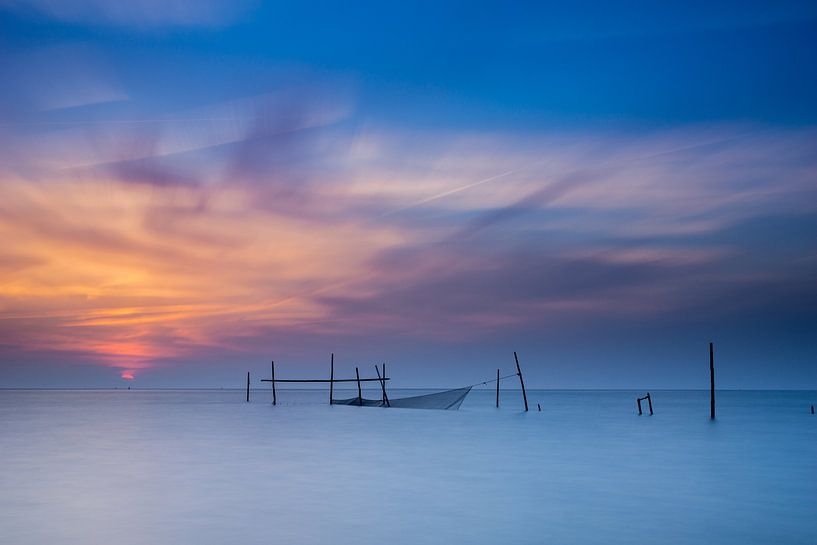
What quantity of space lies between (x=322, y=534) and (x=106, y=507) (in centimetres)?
544

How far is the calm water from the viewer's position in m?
13.2

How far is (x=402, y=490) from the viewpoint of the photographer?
60.1 feet

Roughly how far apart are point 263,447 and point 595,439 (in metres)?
16.2

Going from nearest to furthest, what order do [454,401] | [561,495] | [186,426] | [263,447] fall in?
[561,495] → [263,447] → [186,426] → [454,401]

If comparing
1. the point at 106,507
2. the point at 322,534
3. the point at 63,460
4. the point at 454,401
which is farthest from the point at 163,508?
the point at 454,401

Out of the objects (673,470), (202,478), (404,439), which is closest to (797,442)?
(673,470)

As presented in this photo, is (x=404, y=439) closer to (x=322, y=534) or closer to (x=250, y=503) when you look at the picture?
(x=250, y=503)

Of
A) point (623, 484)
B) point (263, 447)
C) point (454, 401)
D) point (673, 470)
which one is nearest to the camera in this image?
point (623, 484)

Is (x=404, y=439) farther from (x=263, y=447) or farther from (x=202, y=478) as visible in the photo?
(x=202, y=478)

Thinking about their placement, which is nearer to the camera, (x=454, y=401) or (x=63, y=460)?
(x=63, y=460)

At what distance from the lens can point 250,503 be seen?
15.9 metres

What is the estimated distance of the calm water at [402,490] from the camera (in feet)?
43.2

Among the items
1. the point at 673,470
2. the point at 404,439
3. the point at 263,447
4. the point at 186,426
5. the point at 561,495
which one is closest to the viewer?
the point at 561,495

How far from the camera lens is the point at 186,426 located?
4344 cm
